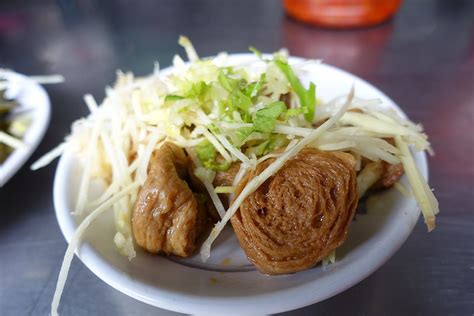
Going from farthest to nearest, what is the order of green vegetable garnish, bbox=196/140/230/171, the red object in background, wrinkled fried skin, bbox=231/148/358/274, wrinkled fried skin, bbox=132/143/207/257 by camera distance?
the red object in background, green vegetable garnish, bbox=196/140/230/171, wrinkled fried skin, bbox=132/143/207/257, wrinkled fried skin, bbox=231/148/358/274

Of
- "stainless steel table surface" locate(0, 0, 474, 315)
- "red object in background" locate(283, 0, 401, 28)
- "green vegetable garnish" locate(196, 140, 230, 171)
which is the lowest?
"stainless steel table surface" locate(0, 0, 474, 315)

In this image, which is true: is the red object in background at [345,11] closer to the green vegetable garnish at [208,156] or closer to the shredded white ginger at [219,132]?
the shredded white ginger at [219,132]

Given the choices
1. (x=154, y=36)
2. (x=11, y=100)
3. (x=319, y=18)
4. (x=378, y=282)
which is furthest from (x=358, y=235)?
(x=154, y=36)

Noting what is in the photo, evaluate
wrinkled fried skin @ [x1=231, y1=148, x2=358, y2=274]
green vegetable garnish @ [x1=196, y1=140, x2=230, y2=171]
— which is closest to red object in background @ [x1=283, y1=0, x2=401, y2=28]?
green vegetable garnish @ [x1=196, y1=140, x2=230, y2=171]

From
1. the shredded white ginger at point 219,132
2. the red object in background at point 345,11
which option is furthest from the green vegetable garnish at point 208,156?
the red object in background at point 345,11

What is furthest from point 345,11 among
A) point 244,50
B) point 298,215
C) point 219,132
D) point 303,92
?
point 298,215

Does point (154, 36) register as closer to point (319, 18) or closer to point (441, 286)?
point (319, 18)

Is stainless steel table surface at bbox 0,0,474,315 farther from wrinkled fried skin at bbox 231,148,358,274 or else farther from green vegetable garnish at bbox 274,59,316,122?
green vegetable garnish at bbox 274,59,316,122
